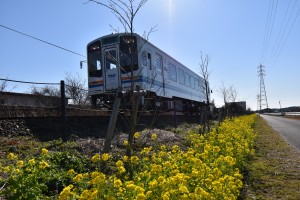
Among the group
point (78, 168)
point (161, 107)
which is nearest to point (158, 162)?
point (78, 168)

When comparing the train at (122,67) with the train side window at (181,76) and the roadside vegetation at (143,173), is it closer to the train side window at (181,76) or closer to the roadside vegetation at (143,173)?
the train side window at (181,76)

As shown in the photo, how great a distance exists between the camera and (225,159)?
4.52m

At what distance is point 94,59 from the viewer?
13914 mm

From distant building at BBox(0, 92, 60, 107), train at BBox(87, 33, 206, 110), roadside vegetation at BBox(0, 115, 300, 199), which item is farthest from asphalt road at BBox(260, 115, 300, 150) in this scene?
distant building at BBox(0, 92, 60, 107)

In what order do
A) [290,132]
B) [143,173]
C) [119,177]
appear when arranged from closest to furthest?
[143,173], [119,177], [290,132]

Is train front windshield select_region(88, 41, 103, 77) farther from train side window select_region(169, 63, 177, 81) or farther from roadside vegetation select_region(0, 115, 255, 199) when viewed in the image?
A: roadside vegetation select_region(0, 115, 255, 199)

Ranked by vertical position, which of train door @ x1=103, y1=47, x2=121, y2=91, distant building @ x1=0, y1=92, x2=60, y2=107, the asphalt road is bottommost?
the asphalt road

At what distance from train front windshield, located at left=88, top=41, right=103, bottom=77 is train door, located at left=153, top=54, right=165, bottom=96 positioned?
2423mm

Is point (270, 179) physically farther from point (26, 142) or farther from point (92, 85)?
point (92, 85)

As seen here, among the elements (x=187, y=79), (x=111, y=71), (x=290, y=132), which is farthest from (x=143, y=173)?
(x=187, y=79)

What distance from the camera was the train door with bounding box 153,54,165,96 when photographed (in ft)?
48.2

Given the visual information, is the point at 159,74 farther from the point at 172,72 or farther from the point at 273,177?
the point at 273,177

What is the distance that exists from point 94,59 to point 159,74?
3029 mm

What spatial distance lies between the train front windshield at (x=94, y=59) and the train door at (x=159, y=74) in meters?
2.42
